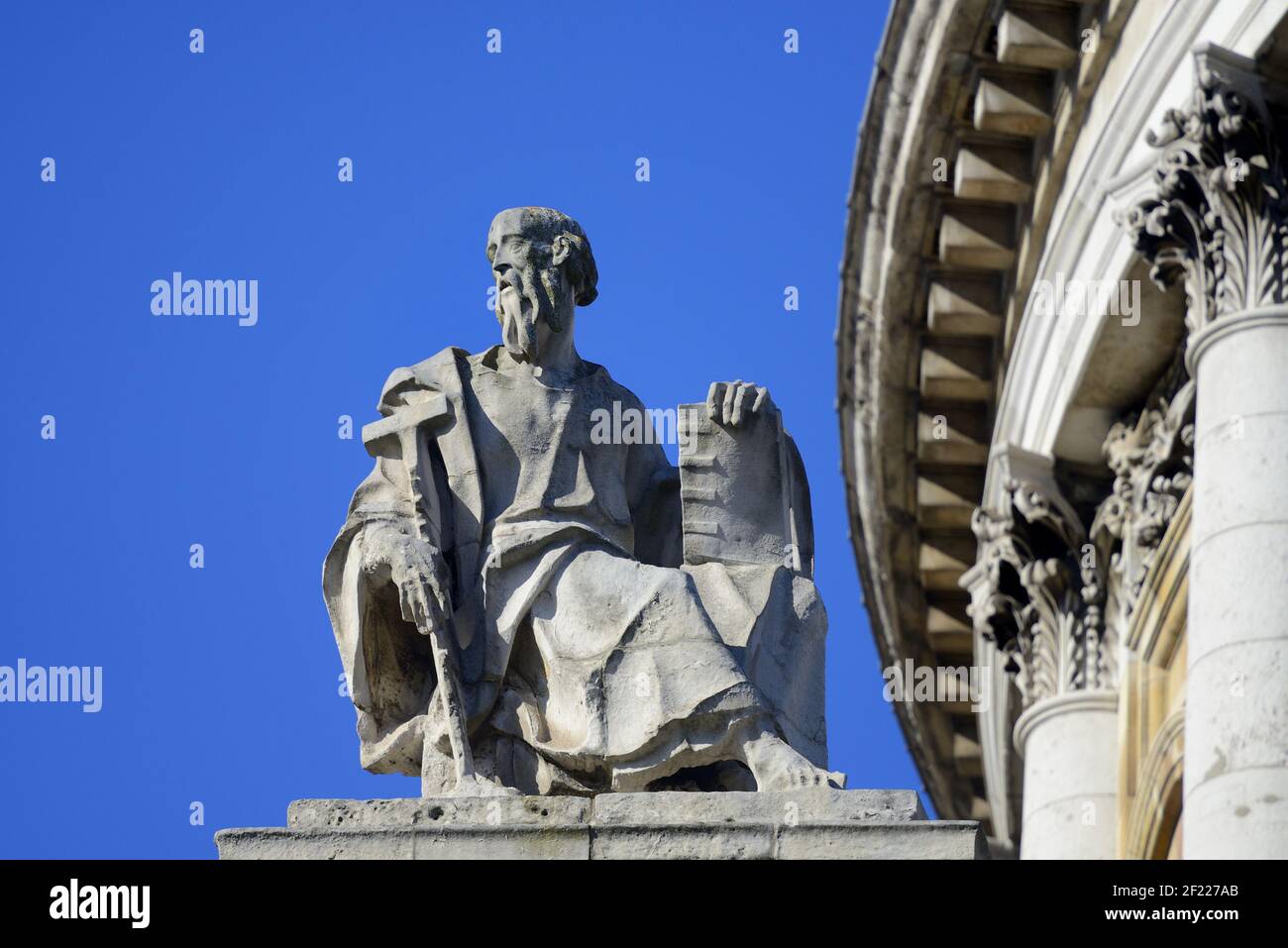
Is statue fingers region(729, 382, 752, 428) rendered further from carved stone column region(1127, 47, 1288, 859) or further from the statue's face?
carved stone column region(1127, 47, 1288, 859)

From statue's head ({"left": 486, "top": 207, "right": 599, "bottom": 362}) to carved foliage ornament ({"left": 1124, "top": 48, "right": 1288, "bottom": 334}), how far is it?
6768mm

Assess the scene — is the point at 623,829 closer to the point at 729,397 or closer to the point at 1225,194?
the point at 729,397

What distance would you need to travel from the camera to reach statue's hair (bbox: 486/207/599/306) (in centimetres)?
1734

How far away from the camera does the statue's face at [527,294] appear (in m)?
17.2

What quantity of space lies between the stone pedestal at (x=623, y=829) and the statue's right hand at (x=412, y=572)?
4.49 ft

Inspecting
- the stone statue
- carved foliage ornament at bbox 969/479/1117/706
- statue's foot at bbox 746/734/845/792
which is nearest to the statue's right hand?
the stone statue

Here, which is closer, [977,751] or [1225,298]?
[1225,298]

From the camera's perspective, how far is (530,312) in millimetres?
17188

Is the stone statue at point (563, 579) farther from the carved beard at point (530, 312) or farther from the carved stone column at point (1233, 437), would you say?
the carved stone column at point (1233, 437)

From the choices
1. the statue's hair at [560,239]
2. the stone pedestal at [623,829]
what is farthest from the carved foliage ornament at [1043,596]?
the stone pedestal at [623,829]

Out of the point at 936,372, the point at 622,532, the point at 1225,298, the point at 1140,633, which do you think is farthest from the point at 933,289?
the point at 622,532
